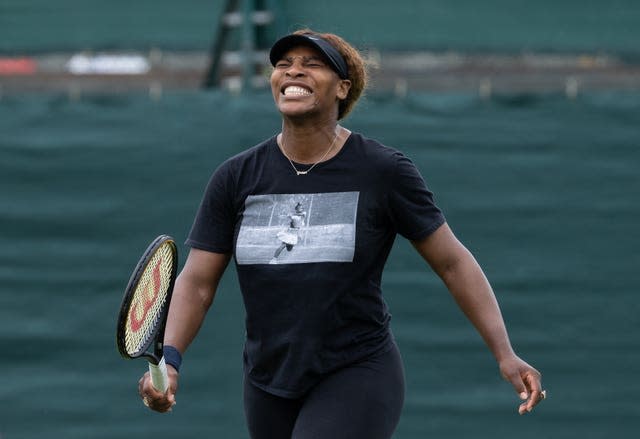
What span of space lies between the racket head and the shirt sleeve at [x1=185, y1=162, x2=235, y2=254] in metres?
0.19

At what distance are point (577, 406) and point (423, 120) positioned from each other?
5.23 ft

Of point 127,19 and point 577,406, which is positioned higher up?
point 127,19

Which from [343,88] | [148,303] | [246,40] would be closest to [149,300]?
[148,303]

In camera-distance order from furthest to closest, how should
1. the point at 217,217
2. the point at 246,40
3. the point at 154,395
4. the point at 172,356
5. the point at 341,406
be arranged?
the point at 246,40
the point at 217,217
the point at 172,356
the point at 341,406
the point at 154,395

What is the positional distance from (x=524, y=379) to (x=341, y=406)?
1.82 feet

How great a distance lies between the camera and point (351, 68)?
373 centimetres

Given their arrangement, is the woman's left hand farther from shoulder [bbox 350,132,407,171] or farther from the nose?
the nose

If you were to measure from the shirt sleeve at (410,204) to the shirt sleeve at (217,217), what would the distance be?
50 cm

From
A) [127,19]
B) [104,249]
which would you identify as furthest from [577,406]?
[127,19]

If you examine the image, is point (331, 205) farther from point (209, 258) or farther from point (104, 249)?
point (104, 249)

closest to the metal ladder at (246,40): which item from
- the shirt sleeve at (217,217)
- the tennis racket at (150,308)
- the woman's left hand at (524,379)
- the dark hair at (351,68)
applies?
the dark hair at (351,68)

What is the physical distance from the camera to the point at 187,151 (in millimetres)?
6066

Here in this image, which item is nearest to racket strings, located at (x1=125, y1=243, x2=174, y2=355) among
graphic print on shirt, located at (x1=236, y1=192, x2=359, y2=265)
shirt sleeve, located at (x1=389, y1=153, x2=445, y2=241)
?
graphic print on shirt, located at (x1=236, y1=192, x2=359, y2=265)

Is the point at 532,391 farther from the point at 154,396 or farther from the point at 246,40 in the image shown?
the point at 246,40
